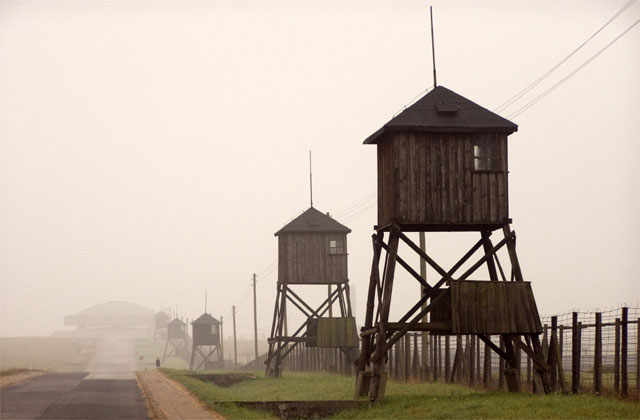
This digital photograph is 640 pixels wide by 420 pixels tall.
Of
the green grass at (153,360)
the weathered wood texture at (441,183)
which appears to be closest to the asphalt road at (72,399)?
the weathered wood texture at (441,183)

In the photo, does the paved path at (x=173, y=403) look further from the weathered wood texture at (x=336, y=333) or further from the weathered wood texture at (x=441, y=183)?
the weathered wood texture at (x=336, y=333)

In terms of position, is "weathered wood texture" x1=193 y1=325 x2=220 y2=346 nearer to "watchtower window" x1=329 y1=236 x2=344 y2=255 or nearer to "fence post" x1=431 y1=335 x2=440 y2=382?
"watchtower window" x1=329 y1=236 x2=344 y2=255

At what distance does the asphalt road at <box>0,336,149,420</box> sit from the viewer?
26.2 m

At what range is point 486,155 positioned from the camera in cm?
2770

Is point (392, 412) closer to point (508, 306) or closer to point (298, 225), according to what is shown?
point (508, 306)

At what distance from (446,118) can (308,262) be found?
21.4 m

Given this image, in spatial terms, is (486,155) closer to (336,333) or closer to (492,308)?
(492,308)

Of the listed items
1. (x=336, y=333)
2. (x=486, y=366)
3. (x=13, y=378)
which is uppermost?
(x=486, y=366)

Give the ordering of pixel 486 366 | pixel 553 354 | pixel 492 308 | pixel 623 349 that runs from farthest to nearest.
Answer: pixel 486 366
pixel 492 308
pixel 553 354
pixel 623 349

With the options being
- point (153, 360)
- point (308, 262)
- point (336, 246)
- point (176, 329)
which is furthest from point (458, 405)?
point (176, 329)

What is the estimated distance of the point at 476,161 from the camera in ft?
90.6

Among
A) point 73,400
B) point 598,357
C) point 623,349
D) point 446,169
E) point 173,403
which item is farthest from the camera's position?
point 73,400

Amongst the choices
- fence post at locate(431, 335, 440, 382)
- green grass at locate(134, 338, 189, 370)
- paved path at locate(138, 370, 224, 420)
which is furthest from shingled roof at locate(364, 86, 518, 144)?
green grass at locate(134, 338, 189, 370)

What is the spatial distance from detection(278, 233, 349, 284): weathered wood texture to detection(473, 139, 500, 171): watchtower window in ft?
69.0
